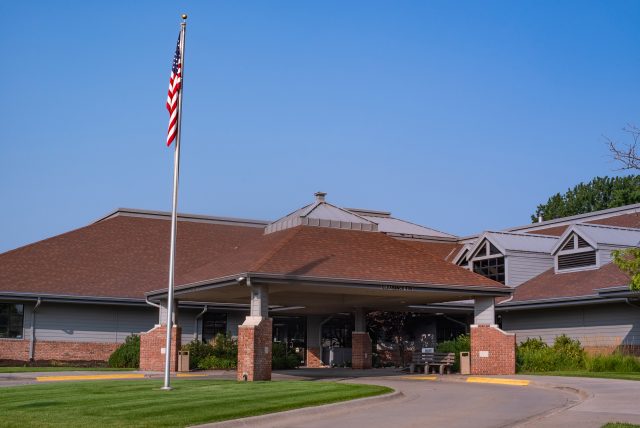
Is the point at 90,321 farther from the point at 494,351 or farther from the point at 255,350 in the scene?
the point at 494,351

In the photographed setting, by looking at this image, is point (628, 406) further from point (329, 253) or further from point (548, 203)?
point (548, 203)

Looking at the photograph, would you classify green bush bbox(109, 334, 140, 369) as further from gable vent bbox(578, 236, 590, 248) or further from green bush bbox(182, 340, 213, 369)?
gable vent bbox(578, 236, 590, 248)

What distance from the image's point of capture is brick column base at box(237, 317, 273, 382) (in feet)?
87.7

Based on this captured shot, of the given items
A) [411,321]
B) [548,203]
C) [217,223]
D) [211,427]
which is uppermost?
[548,203]

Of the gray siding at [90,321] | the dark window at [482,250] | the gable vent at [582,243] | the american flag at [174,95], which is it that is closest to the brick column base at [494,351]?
the gable vent at [582,243]

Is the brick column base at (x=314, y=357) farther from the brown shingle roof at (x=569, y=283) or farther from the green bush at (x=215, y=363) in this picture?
the brown shingle roof at (x=569, y=283)

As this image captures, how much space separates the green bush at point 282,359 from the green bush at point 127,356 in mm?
5899

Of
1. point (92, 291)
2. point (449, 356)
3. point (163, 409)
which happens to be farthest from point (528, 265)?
point (163, 409)

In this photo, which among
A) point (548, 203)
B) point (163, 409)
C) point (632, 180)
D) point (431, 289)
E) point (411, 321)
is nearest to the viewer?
point (163, 409)

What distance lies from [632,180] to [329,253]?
52.0 m

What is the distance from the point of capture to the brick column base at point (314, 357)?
145 ft

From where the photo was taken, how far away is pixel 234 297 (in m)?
34.8

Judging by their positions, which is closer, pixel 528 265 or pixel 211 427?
pixel 211 427

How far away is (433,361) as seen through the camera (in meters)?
33.5
